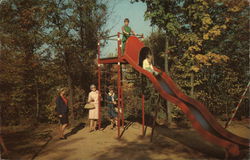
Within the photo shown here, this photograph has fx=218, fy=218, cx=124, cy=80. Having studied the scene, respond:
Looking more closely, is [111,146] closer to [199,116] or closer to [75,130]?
[199,116]

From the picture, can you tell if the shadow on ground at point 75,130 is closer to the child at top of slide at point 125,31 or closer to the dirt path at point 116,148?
the dirt path at point 116,148

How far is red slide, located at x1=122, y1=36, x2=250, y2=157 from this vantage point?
17.3 feet

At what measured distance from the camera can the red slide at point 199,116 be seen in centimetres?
526

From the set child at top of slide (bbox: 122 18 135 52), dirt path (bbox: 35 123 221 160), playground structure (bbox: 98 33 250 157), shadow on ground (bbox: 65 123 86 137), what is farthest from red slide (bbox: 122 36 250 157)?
shadow on ground (bbox: 65 123 86 137)

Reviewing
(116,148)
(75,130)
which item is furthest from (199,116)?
(75,130)

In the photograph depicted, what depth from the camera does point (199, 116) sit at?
620cm

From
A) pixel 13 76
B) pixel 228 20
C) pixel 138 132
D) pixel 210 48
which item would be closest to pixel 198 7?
pixel 228 20

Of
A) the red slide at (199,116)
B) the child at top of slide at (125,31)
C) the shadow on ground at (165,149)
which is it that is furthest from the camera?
the child at top of slide at (125,31)

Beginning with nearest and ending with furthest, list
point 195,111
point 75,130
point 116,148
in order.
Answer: point 195,111
point 116,148
point 75,130

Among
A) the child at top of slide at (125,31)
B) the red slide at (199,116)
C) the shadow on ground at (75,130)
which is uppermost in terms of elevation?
the child at top of slide at (125,31)

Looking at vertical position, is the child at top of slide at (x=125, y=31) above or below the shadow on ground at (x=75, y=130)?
above

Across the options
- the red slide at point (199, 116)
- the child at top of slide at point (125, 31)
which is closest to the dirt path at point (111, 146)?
the red slide at point (199, 116)

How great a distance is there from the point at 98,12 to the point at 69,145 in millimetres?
8620

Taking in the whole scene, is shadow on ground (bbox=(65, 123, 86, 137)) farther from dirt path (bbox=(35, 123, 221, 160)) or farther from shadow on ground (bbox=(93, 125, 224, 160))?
shadow on ground (bbox=(93, 125, 224, 160))
